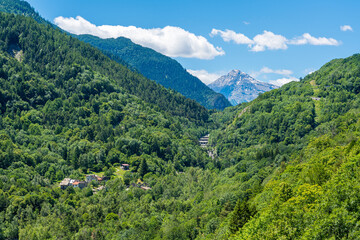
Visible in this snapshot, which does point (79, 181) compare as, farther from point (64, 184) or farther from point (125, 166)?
point (125, 166)

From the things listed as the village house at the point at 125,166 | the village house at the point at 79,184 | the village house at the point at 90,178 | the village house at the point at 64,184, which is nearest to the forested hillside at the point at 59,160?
the village house at the point at 64,184

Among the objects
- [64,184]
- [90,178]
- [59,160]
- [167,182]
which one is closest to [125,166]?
[90,178]

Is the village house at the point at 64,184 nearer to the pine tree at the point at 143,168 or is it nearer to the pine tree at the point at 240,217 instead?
the pine tree at the point at 143,168

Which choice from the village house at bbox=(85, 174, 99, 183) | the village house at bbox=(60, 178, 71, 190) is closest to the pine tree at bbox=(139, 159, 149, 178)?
the village house at bbox=(85, 174, 99, 183)

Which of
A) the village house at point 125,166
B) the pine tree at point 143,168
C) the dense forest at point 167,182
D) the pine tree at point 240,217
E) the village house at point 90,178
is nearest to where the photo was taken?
the dense forest at point 167,182

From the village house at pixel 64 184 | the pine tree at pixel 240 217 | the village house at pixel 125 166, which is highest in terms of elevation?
the pine tree at pixel 240 217

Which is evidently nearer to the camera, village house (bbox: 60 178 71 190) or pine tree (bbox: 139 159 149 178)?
village house (bbox: 60 178 71 190)

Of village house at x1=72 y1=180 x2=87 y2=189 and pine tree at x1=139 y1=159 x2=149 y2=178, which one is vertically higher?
pine tree at x1=139 y1=159 x2=149 y2=178

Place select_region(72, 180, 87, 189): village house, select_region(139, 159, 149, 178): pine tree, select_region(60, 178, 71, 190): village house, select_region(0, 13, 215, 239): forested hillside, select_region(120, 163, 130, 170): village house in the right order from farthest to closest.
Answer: select_region(120, 163, 130, 170): village house, select_region(139, 159, 149, 178): pine tree, select_region(72, 180, 87, 189): village house, select_region(60, 178, 71, 190): village house, select_region(0, 13, 215, 239): forested hillside

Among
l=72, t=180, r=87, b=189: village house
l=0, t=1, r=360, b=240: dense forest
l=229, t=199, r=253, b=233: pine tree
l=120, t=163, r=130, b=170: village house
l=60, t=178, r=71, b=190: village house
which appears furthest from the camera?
l=120, t=163, r=130, b=170: village house

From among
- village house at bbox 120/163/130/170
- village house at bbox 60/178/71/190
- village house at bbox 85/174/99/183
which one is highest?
village house at bbox 120/163/130/170

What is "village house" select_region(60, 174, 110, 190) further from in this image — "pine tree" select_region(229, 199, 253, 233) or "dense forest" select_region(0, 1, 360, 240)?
"pine tree" select_region(229, 199, 253, 233)

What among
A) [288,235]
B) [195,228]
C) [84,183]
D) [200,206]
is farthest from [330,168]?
[84,183]

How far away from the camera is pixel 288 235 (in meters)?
42.4
